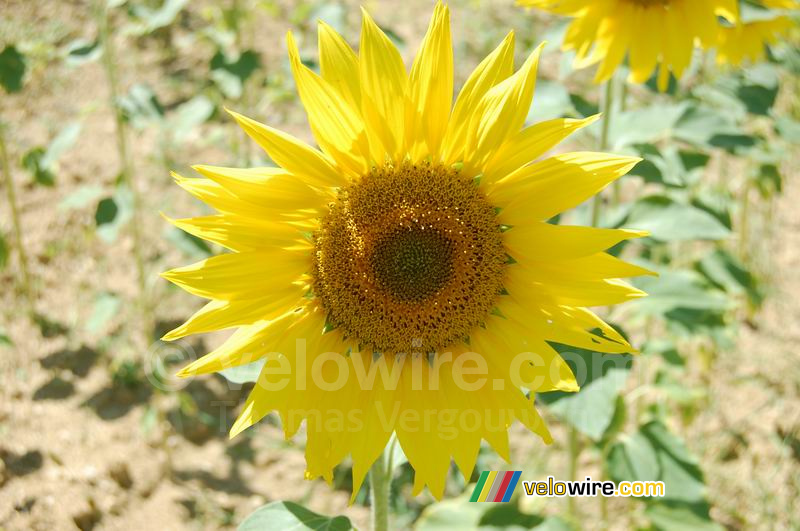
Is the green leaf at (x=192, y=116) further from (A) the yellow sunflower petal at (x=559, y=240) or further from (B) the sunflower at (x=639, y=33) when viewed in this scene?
(A) the yellow sunflower petal at (x=559, y=240)

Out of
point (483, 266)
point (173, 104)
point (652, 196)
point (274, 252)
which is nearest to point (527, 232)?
point (483, 266)

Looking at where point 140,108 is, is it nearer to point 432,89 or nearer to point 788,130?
point 432,89

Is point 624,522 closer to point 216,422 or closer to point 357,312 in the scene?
point 216,422

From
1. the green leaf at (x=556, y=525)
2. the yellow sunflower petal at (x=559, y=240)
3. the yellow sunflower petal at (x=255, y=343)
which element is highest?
the yellow sunflower petal at (x=559, y=240)

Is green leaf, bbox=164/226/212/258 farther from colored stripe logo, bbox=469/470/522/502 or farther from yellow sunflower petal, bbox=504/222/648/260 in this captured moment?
yellow sunflower petal, bbox=504/222/648/260

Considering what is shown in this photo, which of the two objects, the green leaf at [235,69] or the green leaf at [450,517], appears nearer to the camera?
the green leaf at [450,517]

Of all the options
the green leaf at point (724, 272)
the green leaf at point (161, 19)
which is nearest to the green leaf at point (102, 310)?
the green leaf at point (161, 19)

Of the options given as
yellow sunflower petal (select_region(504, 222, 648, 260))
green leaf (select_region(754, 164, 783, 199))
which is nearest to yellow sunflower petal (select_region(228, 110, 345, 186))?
yellow sunflower petal (select_region(504, 222, 648, 260))
